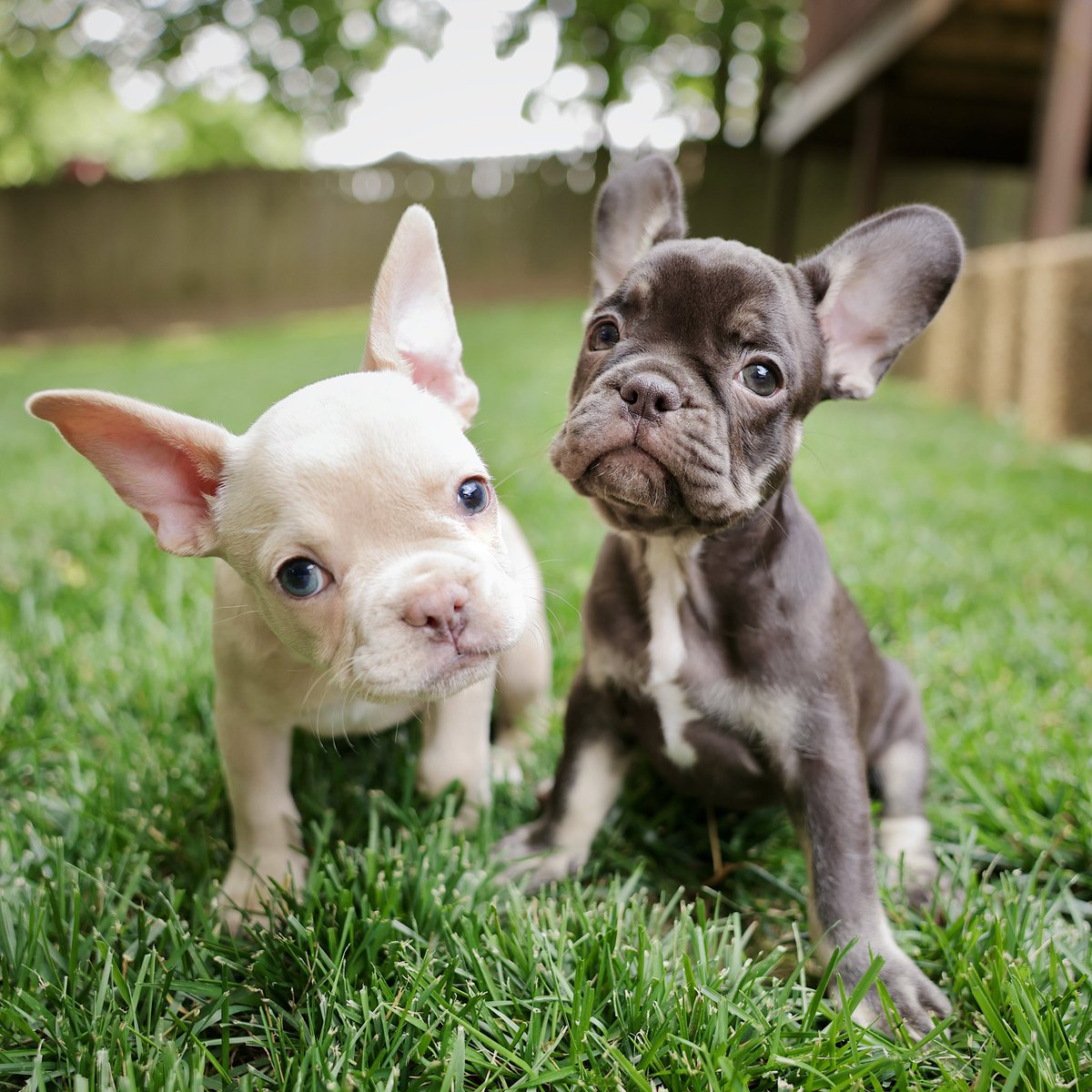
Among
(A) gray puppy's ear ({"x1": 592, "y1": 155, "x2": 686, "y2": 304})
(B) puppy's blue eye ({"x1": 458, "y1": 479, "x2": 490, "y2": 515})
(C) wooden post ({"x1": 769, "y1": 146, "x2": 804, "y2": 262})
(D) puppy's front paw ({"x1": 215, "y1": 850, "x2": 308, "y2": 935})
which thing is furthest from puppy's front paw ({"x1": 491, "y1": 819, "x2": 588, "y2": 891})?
(C) wooden post ({"x1": 769, "y1": 146, "x2": 804, "y2": 262})

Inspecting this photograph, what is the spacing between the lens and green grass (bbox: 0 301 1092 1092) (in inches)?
73.5

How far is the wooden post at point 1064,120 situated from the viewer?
9.20 meters

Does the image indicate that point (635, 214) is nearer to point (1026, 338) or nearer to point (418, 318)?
point (418, 318)

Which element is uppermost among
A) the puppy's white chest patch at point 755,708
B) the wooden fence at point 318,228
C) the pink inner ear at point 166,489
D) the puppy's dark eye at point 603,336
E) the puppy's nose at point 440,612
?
the puppy's dark eye at point 603,336

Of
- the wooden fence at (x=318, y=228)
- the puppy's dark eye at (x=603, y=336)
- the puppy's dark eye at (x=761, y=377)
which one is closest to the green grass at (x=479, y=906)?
the puppy's dark eye at (x=603, y=336)

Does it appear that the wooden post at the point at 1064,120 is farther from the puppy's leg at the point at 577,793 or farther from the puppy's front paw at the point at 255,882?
the puppy's front paw at the point at 255,882

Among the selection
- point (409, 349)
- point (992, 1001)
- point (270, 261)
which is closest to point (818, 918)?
point (992, 1001)

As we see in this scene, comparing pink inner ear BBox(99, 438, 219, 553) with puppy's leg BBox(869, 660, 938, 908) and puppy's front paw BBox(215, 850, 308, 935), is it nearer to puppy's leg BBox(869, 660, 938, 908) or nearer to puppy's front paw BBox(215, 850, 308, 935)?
puppy's front paw BBox(215, 850, 308, 935)

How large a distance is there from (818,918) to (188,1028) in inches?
55.3

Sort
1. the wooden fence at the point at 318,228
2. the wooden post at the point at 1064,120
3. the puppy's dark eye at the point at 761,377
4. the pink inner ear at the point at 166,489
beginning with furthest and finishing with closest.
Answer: the wooden fence at the point at 318,228
the wooden post at the point at 1064,120
the puppy's dark eye at the point at 761,377
the pink inner ear at the point at 166,489

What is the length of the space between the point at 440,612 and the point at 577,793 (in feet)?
3.19

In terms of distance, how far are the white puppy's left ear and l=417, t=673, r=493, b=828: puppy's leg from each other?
0.79 meters

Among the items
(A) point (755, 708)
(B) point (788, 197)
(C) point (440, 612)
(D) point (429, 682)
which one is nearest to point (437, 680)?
(D) point (429, 682)

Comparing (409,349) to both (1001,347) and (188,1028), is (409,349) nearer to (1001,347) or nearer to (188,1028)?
(188,1028)
